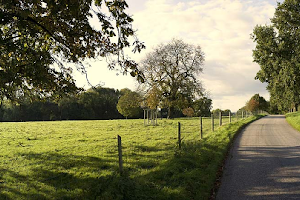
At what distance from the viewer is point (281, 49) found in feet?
96.1

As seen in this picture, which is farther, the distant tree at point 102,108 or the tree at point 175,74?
the distant tree at point 102,108

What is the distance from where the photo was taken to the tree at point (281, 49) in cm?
2828

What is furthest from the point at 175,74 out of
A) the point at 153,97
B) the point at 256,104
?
the point at 256,104

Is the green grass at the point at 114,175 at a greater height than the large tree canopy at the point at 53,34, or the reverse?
the large tree canopy at the point at 53,34

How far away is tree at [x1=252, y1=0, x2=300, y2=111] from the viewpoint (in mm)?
28281

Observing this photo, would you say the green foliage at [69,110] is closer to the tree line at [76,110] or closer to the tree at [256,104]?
the tree line at [76,110]

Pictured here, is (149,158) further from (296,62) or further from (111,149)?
(296,62)

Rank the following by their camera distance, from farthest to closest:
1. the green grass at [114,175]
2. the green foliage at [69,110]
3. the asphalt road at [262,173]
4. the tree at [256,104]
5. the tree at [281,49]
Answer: the green foliage at [69,110], the tree at [256,104], the tree at [281,49], the asphalt road at [262,173], the green grass at [114,175]

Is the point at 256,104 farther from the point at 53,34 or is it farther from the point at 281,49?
the point at 53,34

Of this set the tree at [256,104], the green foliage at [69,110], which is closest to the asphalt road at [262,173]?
the tree at [256,104]

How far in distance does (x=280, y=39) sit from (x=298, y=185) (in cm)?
2696

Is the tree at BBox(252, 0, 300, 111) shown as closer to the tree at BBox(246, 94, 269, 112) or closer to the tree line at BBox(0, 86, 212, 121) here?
the tree line at BBox(0, 86, 212, 121)

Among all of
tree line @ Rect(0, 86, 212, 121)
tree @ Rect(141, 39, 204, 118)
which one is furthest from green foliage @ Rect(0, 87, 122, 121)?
tree @ Rect(141, 39, 204, 118)

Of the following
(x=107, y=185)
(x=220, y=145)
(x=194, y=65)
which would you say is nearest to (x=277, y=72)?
(x=194, y=65)
